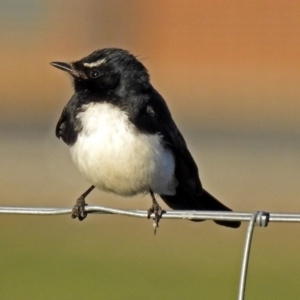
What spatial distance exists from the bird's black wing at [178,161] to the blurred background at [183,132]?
6160 millimetres

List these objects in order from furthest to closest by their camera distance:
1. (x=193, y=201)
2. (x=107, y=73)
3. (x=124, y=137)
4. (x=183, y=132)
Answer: (x=183, y=132) < (x=193, y=201) < (x=107, y=73) < (x=124, y=137)

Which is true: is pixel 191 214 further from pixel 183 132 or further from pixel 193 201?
pixel 183 132

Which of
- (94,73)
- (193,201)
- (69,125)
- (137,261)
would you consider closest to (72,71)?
(94,73)

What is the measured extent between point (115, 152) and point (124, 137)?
3.8 inches

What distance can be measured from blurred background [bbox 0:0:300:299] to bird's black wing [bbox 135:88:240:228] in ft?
20.2

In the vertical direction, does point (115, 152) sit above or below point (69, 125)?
below

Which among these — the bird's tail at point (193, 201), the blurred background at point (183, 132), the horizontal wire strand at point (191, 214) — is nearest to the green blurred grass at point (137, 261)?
the blurred background at point (183, 132)

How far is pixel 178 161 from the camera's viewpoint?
6.24 metres

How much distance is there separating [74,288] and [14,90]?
15.2 m

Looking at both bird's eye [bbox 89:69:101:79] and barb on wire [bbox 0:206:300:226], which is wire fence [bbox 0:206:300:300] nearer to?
barb on wire [bbox 0:206:300:226]

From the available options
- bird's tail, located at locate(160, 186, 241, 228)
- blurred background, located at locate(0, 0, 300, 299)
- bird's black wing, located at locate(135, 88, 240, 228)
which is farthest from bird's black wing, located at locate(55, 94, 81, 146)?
blurred background, located at locate(0, 0, 300, 299)

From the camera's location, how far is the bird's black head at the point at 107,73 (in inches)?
238

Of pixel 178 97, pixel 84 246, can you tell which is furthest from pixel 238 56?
pixel 84 246

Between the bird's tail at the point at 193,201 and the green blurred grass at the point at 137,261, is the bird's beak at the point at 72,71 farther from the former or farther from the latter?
the green blurred grass at the point at 137,261
